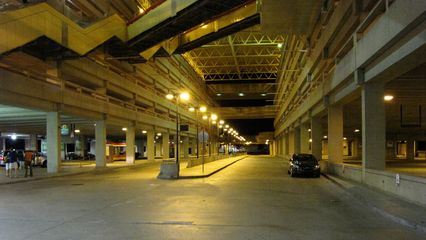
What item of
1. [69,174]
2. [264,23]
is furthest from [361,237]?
[69,174]

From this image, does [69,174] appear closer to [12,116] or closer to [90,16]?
[12,116]

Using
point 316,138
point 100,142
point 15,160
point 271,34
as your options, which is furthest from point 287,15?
point 100,142

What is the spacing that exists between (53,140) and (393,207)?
26390mm

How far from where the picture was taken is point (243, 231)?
33.9 ft

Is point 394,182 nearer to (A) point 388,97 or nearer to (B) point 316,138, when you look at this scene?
(A) point 388,97

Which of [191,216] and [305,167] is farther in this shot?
[305,167]

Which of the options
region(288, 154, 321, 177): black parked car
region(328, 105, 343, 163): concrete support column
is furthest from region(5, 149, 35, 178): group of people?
region(328, 105, 343, 163): concrete support column

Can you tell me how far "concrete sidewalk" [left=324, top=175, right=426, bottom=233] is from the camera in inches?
438

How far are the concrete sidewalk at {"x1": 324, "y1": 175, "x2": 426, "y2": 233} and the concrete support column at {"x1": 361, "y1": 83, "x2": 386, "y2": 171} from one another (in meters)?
2.66

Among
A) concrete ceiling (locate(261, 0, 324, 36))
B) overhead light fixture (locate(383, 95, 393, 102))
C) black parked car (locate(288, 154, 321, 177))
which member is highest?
concrete ceiling (locate(261, 0, 324, 36))

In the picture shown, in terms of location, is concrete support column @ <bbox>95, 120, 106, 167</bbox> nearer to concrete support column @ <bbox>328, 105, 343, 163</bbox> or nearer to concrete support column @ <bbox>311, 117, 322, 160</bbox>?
concrete support column @ <bbox>311, 117, 322, 160</bbox>

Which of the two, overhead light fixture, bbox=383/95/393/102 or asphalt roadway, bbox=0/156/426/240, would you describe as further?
overhead light fixture, bbox=383/95/393/102

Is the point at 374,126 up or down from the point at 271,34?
down

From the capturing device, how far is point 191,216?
12.6m
